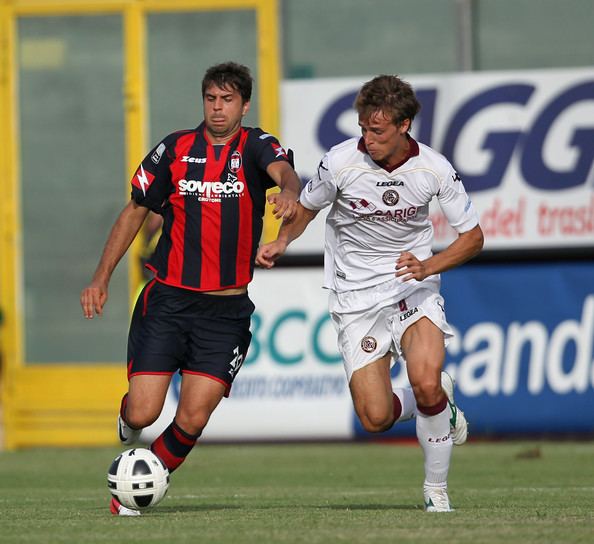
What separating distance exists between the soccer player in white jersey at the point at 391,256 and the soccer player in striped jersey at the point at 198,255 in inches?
13.6

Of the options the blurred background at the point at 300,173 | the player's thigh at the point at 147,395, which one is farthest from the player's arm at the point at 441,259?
the blurred background at the point at 300,173

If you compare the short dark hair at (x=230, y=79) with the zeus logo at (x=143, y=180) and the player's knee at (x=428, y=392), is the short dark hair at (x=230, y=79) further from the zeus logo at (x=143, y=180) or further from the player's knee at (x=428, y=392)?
the player's knee at (x=428, y=392)

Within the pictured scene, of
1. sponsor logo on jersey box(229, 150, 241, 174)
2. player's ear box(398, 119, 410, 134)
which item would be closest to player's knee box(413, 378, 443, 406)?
player's ear box(398, 119, 410, 134)

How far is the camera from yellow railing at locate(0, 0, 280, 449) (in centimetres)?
1527

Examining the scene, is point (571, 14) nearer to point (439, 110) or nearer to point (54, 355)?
point (439, 110)

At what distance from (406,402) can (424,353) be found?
2.33 ft

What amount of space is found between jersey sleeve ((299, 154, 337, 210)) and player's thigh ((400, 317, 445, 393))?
2.72 ft

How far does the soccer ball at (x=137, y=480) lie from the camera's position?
24.7 ft

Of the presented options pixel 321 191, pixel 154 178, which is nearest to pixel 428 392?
pixel 321 191

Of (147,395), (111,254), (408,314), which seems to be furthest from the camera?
(408,314)

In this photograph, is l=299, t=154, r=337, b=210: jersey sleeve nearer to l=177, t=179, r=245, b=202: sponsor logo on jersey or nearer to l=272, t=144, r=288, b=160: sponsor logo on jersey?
l=272, t=144, r=288, b=160: sponsor logo on jersey

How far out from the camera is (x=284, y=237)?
780 cm

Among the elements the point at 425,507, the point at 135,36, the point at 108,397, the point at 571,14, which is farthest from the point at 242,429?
the point at 425,507

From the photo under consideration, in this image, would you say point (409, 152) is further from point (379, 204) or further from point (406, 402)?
point (406, 402)
